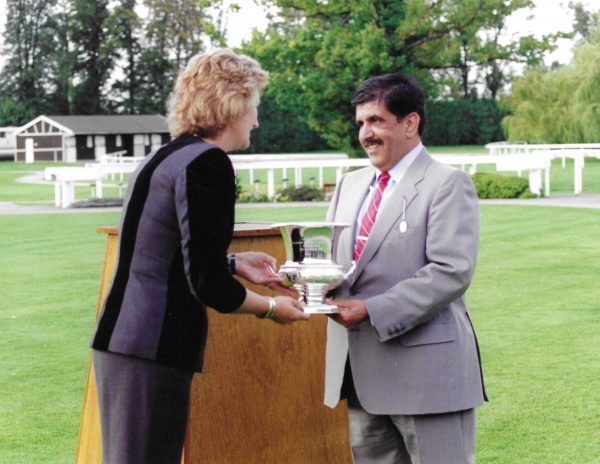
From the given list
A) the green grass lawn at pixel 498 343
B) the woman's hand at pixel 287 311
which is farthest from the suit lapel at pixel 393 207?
the green grass lawn at pixel 498 343

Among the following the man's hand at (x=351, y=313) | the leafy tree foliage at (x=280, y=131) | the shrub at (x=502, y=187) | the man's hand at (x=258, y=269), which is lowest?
the shrub at (x=502, y=187)

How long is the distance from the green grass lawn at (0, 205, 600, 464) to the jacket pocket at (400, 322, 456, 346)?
2.63 meters

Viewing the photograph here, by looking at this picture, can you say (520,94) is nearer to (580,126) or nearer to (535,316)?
(580,126)

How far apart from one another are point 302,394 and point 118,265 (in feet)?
5.39

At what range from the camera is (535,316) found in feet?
35.6

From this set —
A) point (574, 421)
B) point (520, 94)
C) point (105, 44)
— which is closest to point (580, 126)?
point (520, 94)

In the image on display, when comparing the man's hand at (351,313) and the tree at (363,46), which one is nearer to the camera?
the man's hand at (351,313)

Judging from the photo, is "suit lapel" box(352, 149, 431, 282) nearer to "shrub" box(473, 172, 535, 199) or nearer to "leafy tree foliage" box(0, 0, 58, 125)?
"shrub" box(473, 172, 535, 199)

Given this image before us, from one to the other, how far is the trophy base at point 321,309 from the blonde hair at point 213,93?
28.9 inches

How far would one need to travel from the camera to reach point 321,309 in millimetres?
4082

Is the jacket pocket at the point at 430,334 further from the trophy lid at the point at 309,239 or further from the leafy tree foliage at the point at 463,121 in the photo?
the leafy tree foliage at the point at 463,121

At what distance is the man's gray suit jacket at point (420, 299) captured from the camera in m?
4.00

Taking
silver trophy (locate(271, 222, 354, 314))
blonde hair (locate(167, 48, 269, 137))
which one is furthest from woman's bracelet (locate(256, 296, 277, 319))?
blonde hair (locate(167, 48, 269, 137))

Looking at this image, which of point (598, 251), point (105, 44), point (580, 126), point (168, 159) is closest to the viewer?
point (168, 159)
